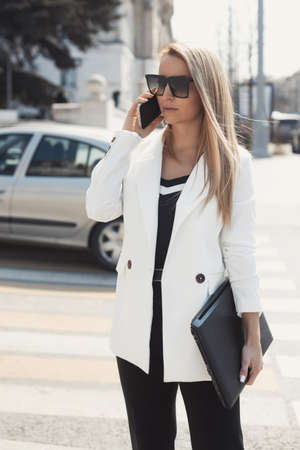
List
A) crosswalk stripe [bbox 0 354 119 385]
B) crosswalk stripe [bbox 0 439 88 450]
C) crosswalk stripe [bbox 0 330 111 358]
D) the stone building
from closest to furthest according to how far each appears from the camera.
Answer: crosswalk stripe [bbox 0 439 88 450], crosswalk stripe [bbox 0 354 119 385], crosswalk stripe [bbox 0 330 111 358], the stone building

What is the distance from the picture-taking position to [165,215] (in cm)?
206

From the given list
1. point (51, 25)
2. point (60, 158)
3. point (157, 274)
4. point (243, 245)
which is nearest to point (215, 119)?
point (243, 245)

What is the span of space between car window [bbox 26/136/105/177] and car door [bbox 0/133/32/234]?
198mm

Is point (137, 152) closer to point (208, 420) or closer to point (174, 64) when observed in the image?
point (174, 64)

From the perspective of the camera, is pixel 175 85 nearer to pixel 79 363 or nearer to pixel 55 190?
pixel 79 363

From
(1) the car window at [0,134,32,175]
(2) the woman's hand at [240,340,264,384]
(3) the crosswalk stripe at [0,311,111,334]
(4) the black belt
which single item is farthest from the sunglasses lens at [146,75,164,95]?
(1) the car window at [0,134,32,175]

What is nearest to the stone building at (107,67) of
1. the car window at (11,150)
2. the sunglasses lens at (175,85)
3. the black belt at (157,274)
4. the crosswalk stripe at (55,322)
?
the car window at (11,150)

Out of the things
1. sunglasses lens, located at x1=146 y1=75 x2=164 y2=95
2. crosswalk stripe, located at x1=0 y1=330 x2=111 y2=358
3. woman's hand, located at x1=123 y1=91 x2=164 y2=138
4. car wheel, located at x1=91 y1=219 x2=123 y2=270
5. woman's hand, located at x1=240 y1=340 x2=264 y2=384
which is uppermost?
sunglasses lens, located at x1=146 y1=75 x2=164 y2=95

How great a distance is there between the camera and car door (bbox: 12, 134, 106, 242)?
24.1ft

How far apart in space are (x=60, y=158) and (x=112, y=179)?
5469 mm

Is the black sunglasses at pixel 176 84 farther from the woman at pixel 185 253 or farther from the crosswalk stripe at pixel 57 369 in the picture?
the crosswalk stripe at pixel 57 369

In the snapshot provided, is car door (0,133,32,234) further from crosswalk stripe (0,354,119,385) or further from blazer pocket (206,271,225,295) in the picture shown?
blazer pocket (206,271,225,295)

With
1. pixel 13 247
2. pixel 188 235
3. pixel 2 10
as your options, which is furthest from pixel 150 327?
pixel 2 10

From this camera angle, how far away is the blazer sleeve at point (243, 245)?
2.04 metres
